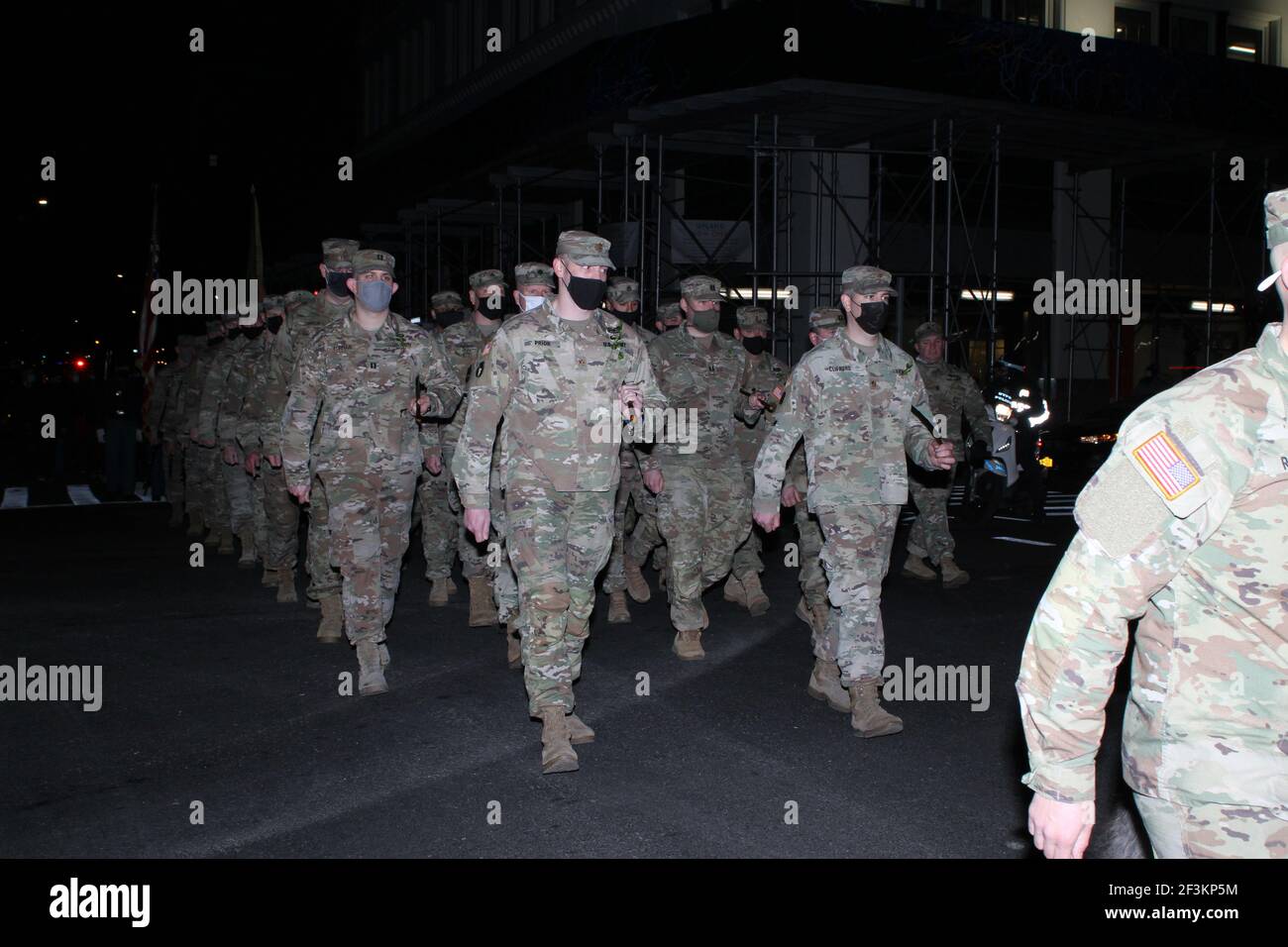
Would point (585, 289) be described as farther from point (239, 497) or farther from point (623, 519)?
point (239, 497)

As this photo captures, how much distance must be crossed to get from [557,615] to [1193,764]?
145 inches

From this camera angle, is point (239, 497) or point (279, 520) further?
point (239, 497)

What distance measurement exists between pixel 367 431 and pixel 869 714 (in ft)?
10.7

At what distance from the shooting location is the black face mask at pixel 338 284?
834 cm

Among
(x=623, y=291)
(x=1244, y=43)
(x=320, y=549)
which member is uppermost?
(x=1244, y=43)

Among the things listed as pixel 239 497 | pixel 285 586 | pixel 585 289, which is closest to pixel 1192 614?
pixel 585 289

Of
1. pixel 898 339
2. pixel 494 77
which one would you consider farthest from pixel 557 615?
pixel 494 77

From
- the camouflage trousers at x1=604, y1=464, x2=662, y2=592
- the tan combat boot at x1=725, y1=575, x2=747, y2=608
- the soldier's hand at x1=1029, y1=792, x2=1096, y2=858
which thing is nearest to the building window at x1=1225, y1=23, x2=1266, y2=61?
the tan combat boot at x1=725, y1=575, x2=747, y2=608

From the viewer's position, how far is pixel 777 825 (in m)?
5.02

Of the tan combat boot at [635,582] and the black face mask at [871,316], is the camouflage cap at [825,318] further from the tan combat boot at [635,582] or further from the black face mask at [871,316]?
the black face mask at [871,316]

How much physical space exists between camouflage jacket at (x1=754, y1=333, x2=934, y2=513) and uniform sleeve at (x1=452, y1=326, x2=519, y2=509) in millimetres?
1377

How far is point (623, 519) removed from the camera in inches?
387

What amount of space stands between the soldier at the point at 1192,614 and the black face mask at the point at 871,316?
3946 mm
